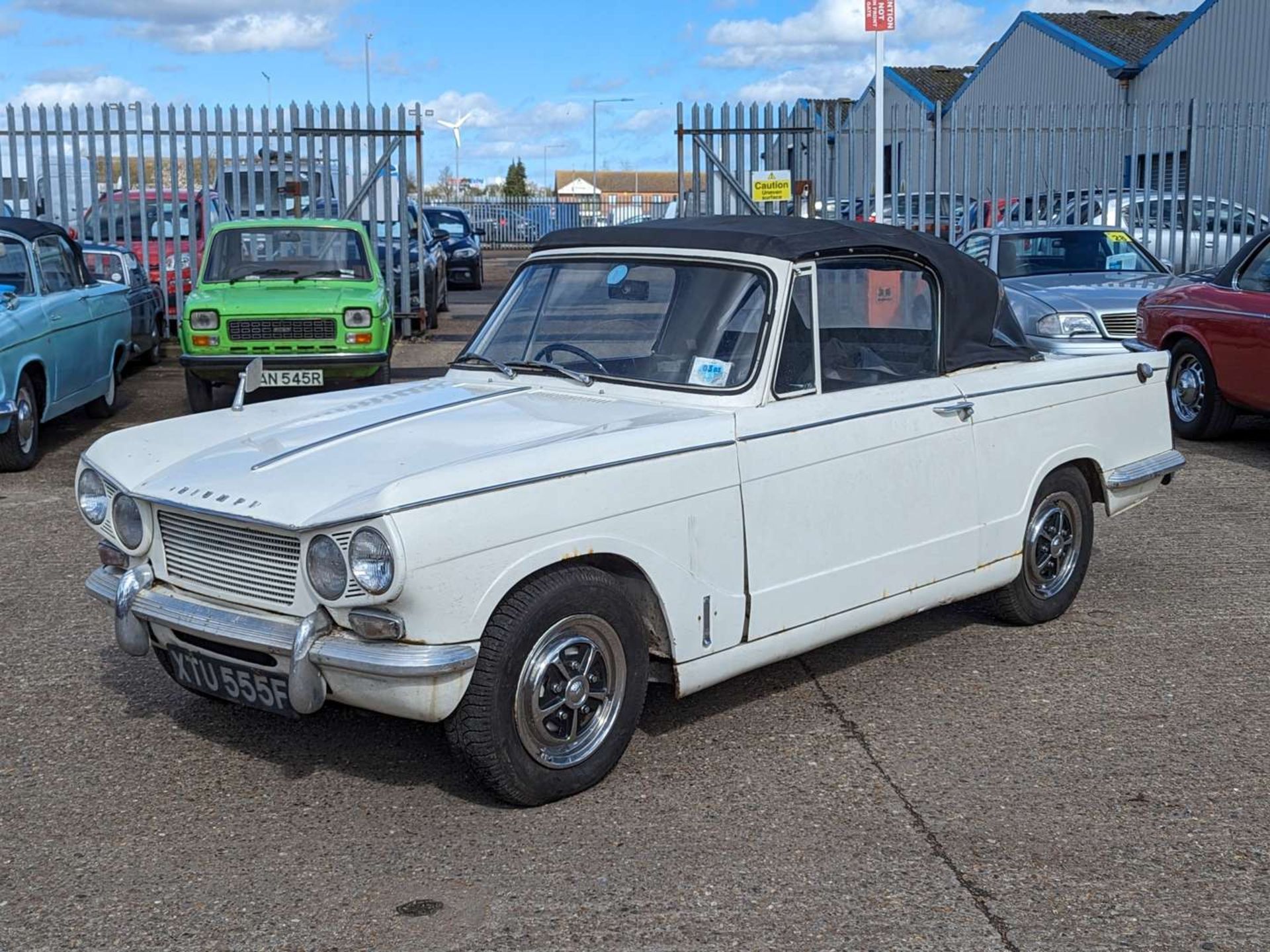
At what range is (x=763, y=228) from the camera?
523 cm

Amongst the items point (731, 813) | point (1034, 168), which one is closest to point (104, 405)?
point (731, 813)

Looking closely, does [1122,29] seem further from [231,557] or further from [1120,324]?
[231,557]

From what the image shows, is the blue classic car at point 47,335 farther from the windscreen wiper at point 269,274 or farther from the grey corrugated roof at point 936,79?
the grey corrugated roof at point 936,79

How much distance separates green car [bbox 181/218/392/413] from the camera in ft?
38.8

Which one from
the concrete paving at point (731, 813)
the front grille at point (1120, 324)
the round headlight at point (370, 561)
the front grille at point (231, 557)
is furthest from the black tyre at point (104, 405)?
the round headlight at point (370, 561)

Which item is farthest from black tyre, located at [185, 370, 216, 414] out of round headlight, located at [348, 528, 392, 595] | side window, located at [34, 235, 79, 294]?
round headlight, located at [348, 528, 392, 595]

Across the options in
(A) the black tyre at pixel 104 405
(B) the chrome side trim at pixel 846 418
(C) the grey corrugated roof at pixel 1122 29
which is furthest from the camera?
(C) the grey corrugated roof at pixel 1122 29

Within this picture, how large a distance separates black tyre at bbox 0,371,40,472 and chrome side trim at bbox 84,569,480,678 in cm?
602

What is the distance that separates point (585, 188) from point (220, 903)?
360 ft

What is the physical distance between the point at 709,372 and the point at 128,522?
1.93 m

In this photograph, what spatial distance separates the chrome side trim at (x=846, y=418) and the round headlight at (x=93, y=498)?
6.74 feet

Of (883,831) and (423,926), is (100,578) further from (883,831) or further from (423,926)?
(883,831)

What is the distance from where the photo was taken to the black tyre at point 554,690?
13.1 feet

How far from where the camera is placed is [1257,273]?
32.6 ft
